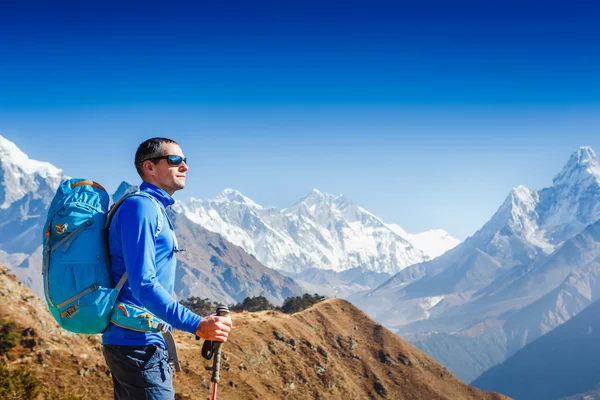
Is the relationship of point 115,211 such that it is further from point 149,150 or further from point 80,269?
point 149,150

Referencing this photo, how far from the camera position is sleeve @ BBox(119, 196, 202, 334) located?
5535 mm

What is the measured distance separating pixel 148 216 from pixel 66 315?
1.33 metres

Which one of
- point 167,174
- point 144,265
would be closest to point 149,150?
point 167,174

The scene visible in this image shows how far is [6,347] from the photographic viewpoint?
34781 millimetres

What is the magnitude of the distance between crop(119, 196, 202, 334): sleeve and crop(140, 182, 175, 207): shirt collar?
22.4 inches

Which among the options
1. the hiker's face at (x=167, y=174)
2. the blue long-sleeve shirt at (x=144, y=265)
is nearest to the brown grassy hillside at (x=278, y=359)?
the blue long-sleeve shirt at (x=144, y=265)

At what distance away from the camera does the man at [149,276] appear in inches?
219

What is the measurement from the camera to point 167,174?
6.41m

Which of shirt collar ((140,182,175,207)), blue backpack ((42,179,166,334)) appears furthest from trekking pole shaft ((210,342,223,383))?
shirt collar ((140,182,175,207))

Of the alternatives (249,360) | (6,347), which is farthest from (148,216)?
(249,360)

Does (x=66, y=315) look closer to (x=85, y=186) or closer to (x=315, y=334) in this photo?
(x=85, y=186)

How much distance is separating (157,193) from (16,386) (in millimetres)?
13279

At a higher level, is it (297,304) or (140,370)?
(140,370)

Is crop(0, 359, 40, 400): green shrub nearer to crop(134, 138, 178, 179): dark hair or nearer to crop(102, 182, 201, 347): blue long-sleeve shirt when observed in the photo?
crop(102, 182, 201, 347): blue long-sleeve shirt
